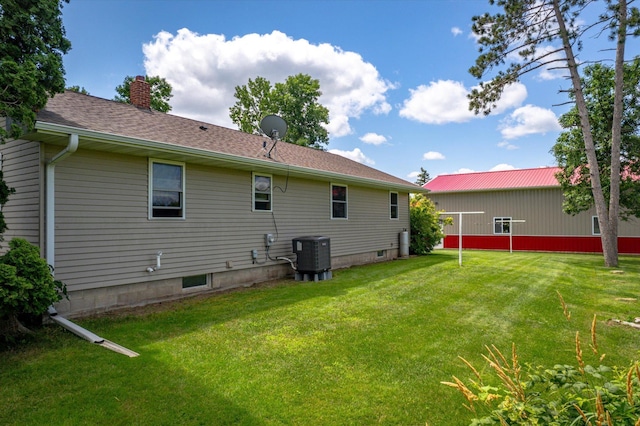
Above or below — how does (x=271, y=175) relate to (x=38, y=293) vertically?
above

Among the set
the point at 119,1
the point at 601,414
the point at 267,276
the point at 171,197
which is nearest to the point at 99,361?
the point at 171,197

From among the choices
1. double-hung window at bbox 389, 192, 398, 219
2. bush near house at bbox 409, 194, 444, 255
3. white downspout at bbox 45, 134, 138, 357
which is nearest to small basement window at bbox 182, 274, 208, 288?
white downspout at bbox 45, 134, 138, 357

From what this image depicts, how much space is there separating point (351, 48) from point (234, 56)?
6.52m

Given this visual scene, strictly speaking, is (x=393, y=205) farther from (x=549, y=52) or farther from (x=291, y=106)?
(x=291, y=106)

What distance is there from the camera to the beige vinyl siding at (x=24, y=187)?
5570 mm

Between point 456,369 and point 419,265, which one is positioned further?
point 419,265

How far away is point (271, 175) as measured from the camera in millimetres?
9125

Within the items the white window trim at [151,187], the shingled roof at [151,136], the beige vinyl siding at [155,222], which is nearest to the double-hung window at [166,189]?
the white window trim at [151,187]

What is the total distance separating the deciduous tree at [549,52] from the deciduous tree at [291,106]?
17803 millimetres

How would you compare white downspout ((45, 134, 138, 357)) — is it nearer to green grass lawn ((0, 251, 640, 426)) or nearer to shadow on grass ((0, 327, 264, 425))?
green grass lawn ((0, 251, 640, 426))

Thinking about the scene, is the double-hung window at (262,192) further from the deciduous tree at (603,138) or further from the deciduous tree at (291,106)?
the deciduous tree at (291,106)

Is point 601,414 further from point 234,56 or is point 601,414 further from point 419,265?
point 234,56

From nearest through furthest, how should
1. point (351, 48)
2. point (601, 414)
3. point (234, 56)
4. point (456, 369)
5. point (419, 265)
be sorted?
point (601, 414)
point (456, 369)
point (419, 265)
point (351, 48)
point (234, 56)

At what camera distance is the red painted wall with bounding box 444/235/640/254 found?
1675 centimetres
